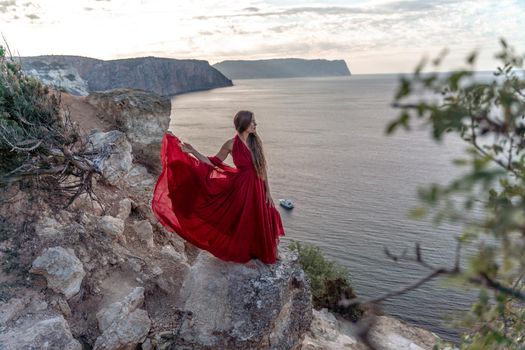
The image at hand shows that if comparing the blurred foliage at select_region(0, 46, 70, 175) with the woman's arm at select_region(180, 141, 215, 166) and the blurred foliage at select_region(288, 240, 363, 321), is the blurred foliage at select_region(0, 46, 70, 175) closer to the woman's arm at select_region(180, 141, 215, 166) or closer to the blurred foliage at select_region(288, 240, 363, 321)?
the woman's arm at select_region(180, 141, 215, 166)

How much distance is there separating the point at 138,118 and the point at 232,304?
671 cm

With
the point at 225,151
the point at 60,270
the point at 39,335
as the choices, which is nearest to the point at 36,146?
the point at 60,270

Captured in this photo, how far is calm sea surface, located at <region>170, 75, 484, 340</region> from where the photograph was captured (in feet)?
67.6

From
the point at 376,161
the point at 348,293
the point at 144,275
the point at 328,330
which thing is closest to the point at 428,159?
the point at 376,161

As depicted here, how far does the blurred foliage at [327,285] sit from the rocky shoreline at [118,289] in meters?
8.89

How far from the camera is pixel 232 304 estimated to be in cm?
691

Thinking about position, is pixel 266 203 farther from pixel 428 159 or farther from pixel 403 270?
pixel 428 159

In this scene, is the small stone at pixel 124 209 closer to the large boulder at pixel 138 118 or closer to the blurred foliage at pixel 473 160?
the large boulder at pixel 138 118

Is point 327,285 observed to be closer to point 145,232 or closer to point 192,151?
point 145,232

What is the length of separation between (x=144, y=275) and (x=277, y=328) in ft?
8.06

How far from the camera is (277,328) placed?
24.4ft

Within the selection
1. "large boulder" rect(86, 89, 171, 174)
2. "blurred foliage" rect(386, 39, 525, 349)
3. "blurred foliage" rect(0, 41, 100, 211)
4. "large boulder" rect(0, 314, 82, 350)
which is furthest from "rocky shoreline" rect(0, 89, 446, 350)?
"blurred foliage" rect(386, 39, 525, 349)

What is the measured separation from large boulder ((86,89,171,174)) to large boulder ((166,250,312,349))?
17.6 ft

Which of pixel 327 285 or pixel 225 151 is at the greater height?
pixel 225 151
